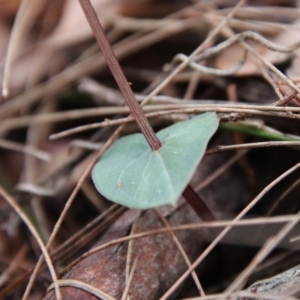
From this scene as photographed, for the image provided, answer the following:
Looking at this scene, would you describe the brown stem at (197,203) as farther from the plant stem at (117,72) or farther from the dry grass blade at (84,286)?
the dry grass blade at (84,286)

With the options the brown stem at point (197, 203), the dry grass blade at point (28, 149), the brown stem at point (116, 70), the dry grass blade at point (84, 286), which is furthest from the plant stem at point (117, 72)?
the dry grass blade at point (28, 149)

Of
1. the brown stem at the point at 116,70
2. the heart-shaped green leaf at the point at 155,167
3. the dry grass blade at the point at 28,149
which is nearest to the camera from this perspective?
the heart-shaped green leaf at the point at 155,167

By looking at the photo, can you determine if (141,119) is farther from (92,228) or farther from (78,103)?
(78,103)

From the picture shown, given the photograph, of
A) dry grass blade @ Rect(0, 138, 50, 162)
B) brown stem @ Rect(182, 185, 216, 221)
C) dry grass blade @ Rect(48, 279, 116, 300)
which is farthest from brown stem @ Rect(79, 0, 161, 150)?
dry grass blade @ Rect(0, 138, 50, 162)

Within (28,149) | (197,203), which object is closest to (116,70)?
(197,203)

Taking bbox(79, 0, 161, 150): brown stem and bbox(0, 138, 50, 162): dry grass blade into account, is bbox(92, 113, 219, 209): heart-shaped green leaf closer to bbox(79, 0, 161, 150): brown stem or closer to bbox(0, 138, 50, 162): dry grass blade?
bbox(79, 0, 161, 150): brown stem

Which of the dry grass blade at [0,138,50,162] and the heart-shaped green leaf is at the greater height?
the dry grass blade at [0,138,50,162]
